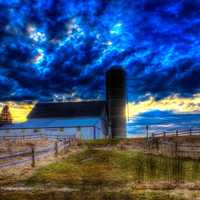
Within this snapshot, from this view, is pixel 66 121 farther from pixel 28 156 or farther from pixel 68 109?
pixel 28 156

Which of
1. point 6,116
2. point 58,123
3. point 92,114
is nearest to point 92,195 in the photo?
point 58,123

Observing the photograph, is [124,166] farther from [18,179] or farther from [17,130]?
[17,130]

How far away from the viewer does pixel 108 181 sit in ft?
53.4

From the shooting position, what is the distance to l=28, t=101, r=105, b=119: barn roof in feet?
189

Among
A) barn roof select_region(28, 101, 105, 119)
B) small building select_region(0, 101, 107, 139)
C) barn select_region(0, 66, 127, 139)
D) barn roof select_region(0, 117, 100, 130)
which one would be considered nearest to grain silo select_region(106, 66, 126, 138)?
barn select_region(0, 66, 127, 139)

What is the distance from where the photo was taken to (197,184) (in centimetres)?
1504

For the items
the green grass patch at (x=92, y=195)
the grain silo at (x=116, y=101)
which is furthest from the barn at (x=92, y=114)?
the green grass patch at (x=92, y=195)

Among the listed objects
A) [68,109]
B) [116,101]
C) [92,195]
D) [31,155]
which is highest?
[116,101]

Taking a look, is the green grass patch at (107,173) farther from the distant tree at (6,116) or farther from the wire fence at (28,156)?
the distant tree at (6,116)

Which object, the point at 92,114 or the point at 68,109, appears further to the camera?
the point at 68,109

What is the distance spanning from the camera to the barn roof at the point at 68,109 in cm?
5775

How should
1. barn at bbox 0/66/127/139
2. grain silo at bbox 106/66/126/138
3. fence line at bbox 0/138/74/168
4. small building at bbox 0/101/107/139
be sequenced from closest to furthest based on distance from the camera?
fence line at bbox 0/138/74/168, small building at bbox 0/101/107/139, barn at bbox 0/66/127/139, grain silo at bbox 106/66/126/138

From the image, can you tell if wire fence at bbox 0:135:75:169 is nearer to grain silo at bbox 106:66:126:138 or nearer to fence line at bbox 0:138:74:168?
fence line at bbox 0:138:74:168

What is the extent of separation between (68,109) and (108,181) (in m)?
44.7
